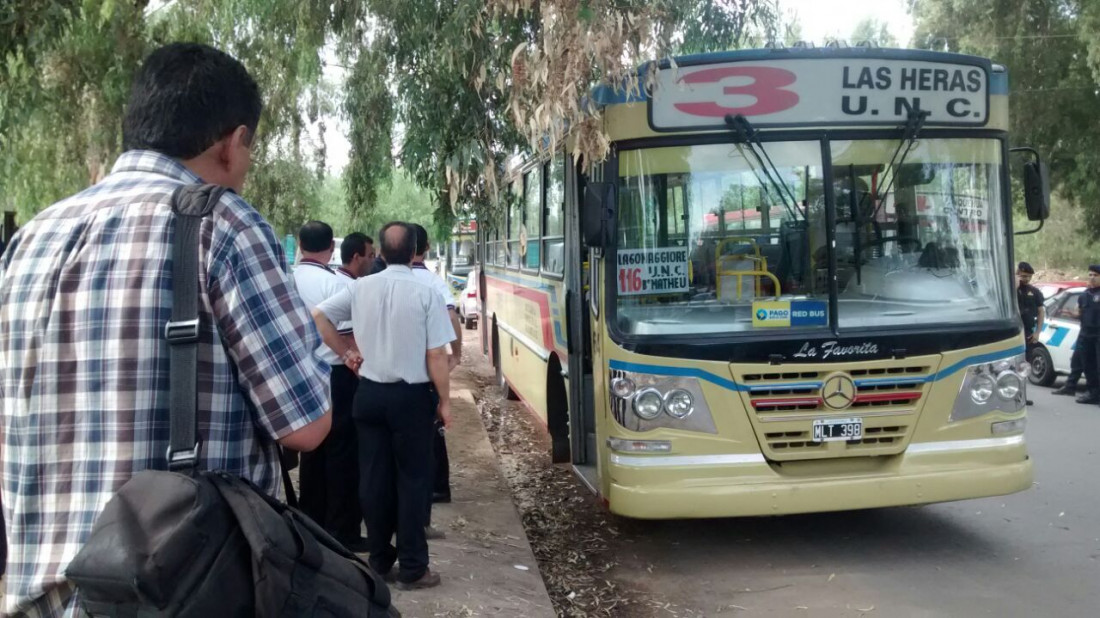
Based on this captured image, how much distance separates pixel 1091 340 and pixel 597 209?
10015 mm

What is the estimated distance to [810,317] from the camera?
6039mm

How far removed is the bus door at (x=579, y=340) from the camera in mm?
6738

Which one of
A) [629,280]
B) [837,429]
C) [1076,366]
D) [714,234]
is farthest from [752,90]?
[1076,366]

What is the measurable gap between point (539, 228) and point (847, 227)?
11.5 feet

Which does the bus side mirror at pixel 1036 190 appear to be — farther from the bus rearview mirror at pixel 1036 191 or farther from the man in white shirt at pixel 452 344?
the man in white shirt at pixel 452 344

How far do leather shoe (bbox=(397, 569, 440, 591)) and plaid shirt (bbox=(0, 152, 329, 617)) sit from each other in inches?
135

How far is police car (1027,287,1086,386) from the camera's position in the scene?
14469mm

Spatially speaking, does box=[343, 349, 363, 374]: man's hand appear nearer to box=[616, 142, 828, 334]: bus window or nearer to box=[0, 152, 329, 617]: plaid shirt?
box=[616, 142, 828, 334]: bus window

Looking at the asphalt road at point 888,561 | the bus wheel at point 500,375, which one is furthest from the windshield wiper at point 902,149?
the bus wheel at point 500,375

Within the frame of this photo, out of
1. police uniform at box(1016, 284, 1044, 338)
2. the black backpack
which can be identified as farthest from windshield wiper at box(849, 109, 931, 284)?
police uniform at box(1016, 284, 1044, 338)

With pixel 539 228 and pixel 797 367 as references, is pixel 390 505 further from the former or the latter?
pixel 539 228

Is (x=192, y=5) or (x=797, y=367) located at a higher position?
(x=192, y=5)

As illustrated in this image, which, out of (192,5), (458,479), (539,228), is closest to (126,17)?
Result: (192,5)

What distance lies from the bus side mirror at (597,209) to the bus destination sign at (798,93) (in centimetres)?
51
